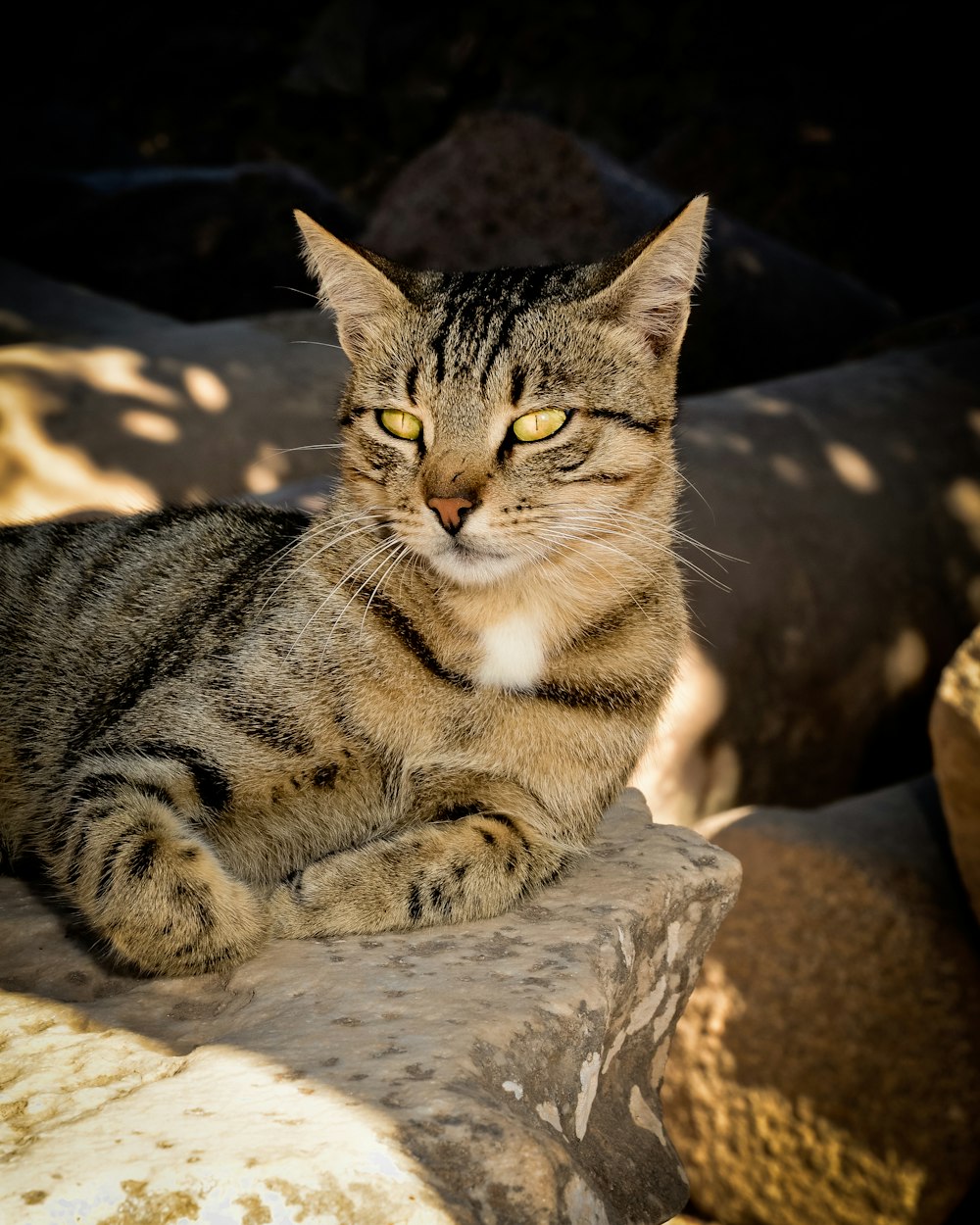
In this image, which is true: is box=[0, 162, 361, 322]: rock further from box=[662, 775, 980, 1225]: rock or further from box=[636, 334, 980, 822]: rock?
box=[662, 775, 980, 1225]: rock

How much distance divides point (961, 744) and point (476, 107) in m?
12.6

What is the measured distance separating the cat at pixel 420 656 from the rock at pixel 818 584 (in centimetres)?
207

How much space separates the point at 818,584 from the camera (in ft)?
18.0

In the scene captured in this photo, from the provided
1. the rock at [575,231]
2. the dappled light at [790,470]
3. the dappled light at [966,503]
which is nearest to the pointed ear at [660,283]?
the dappled light at [790,470]

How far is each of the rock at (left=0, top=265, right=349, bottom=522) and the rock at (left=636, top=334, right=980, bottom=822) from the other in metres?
1.88

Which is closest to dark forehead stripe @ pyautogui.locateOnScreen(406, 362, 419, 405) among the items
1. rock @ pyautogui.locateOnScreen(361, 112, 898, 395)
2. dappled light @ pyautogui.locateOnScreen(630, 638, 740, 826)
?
dappled light @ pyautogui.locateOnScreen(630, 638, 740, 826)

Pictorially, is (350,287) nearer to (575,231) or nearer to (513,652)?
(513,652)

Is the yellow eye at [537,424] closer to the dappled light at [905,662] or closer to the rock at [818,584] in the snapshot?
the rock at [818,584]

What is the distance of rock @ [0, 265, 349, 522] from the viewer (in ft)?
16.8

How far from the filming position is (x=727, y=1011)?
441cm

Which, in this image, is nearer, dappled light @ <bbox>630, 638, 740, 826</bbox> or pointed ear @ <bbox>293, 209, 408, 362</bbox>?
pointed ear @ <bbox>293, 209, 408, 362</bbox>

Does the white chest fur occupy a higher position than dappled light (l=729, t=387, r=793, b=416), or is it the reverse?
the white chest fur

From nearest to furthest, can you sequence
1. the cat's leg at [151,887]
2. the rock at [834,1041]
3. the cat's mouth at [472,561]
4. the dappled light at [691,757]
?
1. the cat's leg at [151,887]
2. the cat's mouth at [472,561]
3. the rock at [834,1041]
4. the dappled light at [691,757]

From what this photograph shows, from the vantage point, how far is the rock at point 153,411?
512 cm
